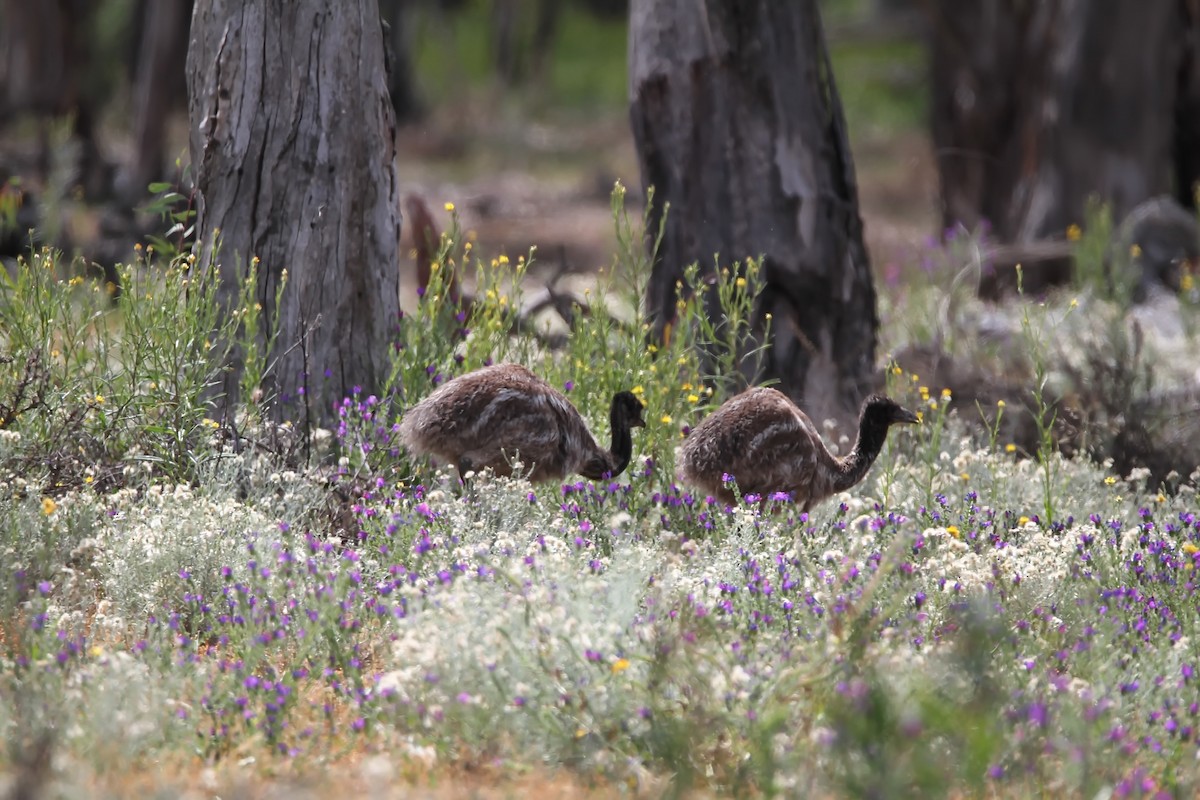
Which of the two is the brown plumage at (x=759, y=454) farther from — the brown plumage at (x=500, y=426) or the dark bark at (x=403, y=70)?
the dark bark at (x=403, y=70)

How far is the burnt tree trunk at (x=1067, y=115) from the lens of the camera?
13203mm

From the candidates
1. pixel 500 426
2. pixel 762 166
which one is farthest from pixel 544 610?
pixel 762 166

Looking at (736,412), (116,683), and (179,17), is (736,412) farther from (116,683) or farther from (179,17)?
(179,17)

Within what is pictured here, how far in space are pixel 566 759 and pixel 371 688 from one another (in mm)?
851

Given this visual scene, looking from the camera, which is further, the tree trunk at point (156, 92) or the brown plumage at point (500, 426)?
the tree trunk at point (156, 92)

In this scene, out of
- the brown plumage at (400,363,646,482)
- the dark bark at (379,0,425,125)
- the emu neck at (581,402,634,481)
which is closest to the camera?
the brown plumage at (400,363,646,482)

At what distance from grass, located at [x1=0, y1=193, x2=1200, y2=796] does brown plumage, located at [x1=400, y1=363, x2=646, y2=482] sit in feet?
0.50

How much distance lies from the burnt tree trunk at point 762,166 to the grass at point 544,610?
1.09 meters

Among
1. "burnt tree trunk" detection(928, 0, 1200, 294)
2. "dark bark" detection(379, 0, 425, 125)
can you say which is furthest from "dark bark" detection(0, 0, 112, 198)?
"dark bark" detection(379, 0, 425, 125)

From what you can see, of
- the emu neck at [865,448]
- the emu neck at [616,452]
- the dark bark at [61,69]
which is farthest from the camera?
the dark bark at [61,69]

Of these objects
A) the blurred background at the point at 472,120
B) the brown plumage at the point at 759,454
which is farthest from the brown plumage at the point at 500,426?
the blurred background at the point at 472,120

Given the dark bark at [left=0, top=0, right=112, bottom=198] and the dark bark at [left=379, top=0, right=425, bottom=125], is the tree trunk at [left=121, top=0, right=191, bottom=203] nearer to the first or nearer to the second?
A: the dark bark at [left=0, top=0, right=112, bottom=198]

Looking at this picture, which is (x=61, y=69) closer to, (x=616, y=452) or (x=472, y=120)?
(x=472, y=120)

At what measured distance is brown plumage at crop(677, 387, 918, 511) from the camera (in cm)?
595
